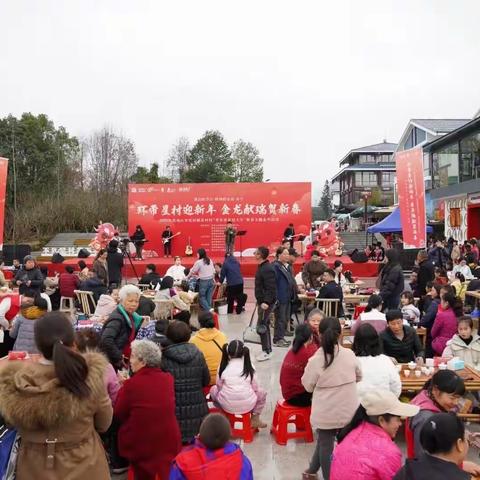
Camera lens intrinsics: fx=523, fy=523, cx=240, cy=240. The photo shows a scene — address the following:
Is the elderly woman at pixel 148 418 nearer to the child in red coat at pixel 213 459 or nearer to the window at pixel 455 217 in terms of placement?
the child in red coat at pixel 213 459

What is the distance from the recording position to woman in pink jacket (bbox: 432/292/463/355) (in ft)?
17.2

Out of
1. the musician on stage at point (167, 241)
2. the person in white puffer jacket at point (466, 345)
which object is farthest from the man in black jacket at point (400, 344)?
the musician on stage at point (167, 241)

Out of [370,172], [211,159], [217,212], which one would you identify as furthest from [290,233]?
[370,172]

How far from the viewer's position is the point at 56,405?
209 centimetres

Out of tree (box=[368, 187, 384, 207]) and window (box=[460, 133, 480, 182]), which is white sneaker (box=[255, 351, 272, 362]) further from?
tree (box=[368, 187, 384, 207])

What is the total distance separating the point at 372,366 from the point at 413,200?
582 cm

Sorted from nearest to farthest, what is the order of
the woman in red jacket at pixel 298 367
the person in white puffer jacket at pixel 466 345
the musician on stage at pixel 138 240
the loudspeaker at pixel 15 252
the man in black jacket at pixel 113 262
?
the woman in red jacket at pixel 298 367 < the person in white puffer jacket at pixel 466 345 < the man in black jacket at pixel 113 262 < the musician on stage at pixel 138 240 < the loudspeaker at pixel 15 252

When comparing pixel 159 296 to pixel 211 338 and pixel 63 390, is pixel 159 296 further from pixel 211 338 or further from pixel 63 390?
pixel 63 390

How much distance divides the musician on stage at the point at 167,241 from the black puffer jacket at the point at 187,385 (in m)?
16.0

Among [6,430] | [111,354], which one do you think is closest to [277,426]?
[111,354]

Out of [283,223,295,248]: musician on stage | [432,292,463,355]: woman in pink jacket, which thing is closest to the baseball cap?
[432,292,463,355]: woman in pink jacket

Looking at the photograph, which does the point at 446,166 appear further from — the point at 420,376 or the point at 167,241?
the point at 420,376

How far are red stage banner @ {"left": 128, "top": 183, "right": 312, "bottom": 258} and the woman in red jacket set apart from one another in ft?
50.6

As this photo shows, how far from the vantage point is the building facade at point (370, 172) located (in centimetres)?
4722
